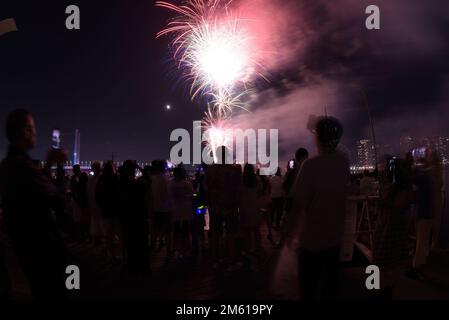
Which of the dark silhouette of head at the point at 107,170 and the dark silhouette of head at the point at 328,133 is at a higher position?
the dark silhouette of head at the point at 328,133

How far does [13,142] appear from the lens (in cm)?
315

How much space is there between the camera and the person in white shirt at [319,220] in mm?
3047

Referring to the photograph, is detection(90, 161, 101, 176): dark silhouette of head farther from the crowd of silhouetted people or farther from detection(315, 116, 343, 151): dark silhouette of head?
detection(315, 116, 343, 151): dark silhouette of head

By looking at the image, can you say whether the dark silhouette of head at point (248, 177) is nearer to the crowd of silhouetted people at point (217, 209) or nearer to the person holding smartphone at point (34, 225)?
the crowd of silhouetted people at point (217, 209)

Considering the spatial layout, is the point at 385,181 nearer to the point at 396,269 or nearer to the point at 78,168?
the point at 396,269

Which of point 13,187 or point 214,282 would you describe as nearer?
point 13,187

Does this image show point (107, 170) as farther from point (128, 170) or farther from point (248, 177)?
point (248, 177)

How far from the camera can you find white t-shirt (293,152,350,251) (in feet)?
10.0

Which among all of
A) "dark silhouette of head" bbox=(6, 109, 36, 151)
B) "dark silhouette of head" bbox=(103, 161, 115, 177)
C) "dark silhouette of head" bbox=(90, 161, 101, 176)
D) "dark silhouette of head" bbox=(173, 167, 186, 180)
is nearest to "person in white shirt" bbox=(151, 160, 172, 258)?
"dark silhouette of head" bbox=(173, 167, 186, 180)

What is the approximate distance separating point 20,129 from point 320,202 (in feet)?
8.60

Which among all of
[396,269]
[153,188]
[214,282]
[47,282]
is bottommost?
[214,282]

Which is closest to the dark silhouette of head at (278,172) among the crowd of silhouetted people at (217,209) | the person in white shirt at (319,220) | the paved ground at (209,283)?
the crowd of silhouetted people at (217,209)

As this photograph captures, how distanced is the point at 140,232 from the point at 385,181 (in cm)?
432
